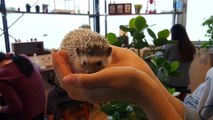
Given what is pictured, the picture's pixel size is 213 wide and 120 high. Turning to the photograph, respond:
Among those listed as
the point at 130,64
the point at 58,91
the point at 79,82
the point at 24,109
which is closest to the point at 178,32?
the point at 58,91

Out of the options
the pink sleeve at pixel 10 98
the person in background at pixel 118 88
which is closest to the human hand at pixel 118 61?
the person in background at pixel 118 88

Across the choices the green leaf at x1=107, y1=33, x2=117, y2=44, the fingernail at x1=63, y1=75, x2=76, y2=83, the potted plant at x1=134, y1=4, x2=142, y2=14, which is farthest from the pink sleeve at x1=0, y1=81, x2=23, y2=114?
the potted plant at x1=134, y1=4, x2=142, y2=14

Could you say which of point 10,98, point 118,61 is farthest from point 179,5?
point 118,61

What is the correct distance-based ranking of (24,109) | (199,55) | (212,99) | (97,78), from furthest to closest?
1. (199,55)
2. (24,109)
3. (212,99)
4. (97,78)

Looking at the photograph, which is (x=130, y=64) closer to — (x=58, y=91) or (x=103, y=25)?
(x=58, y=91)

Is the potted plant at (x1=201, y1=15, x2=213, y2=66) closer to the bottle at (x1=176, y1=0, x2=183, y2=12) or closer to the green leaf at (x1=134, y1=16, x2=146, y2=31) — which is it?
the bottle at (x1=176, y1=0, x2=183, y2=12)

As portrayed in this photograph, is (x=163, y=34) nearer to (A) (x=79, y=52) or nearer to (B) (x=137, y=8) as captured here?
(A) (x=79, y=52)

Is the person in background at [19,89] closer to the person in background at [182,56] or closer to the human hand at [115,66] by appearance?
the human hand at [115,66]
